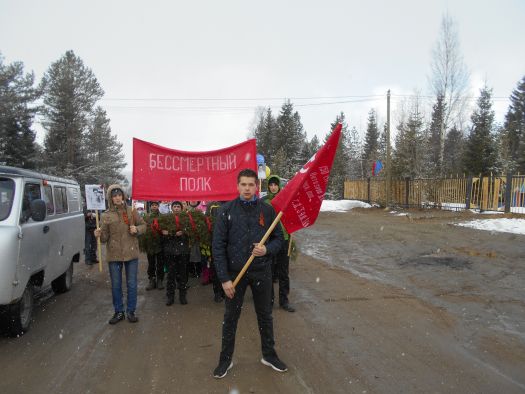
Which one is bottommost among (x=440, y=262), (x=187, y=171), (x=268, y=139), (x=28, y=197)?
(x=440, y=262)

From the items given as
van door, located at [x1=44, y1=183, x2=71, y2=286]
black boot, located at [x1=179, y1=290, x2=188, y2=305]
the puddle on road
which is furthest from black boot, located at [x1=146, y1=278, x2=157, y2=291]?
the puddle on road

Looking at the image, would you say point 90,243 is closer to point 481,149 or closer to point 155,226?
point 155,226

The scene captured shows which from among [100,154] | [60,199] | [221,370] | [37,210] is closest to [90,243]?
[60,199]

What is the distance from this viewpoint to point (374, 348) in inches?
181

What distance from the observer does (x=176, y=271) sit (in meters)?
6.45

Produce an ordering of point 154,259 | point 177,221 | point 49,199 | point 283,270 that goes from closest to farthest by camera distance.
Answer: point 283,270, point 49,199, point 177,221, point 154,259

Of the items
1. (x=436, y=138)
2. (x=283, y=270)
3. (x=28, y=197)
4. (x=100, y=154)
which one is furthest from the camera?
(x=436, y=138)

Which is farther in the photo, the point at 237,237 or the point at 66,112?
the point at 66,112

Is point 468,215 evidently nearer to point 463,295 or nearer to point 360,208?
point 360,208

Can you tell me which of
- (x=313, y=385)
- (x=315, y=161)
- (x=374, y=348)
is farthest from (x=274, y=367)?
(x=315, y=161)

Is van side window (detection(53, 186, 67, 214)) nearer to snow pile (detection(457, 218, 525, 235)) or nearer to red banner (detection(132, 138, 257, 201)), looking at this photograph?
red banner (detection(132, 138, 257, 201))

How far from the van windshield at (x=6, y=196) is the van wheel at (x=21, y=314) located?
1.01 m

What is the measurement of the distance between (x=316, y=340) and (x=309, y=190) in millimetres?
1806

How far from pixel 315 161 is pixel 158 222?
9.77 feet
